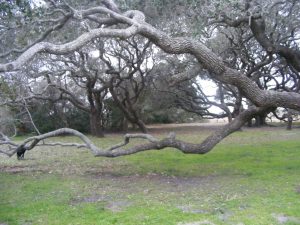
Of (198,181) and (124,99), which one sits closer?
(198,181)

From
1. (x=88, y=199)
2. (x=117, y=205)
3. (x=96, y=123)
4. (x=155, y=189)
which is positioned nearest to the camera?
(x=117, y=205)

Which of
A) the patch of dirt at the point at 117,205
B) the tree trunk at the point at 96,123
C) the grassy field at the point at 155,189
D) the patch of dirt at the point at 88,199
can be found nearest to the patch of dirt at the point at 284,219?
the grassy field at the point at 155,189

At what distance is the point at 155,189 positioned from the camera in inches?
313

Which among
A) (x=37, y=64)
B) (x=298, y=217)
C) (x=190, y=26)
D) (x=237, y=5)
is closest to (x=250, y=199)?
(x=298, y=217)

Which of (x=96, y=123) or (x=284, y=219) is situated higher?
(x=96, y=123)

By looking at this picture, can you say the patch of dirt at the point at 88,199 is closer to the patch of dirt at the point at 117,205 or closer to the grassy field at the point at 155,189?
the grassy field at the point at 155,189

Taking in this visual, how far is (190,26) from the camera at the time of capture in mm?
11492

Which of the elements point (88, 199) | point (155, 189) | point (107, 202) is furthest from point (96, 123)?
point (107, 202)

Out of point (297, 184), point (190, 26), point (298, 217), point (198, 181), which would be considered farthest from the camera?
point (190, 26)

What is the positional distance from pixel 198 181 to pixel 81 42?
12.1ft

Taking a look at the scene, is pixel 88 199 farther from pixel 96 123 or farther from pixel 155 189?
pixel 96 123

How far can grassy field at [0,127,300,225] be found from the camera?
5.99 m

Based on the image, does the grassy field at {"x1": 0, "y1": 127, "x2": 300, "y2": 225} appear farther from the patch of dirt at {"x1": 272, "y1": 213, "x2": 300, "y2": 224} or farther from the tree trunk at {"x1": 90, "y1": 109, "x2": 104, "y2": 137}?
the tree trunk at {"x1": 90, "y1": 109, "x2": 104, "y2": 137}

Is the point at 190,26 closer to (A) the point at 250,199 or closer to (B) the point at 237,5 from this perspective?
(B) the point at 237,5
